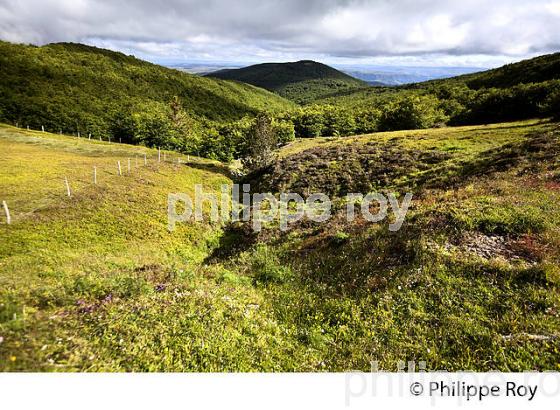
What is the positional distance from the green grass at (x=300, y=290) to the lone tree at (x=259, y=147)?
27.7 meters

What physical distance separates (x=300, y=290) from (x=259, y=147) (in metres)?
38.1

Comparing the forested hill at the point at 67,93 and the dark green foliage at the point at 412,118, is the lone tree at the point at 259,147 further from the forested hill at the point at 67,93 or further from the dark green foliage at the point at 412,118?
the forested hill at the point at 67,93

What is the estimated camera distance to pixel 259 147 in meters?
47.8

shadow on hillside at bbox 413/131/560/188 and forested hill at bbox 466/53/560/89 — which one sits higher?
forested hill at bbox 466/53/560/89

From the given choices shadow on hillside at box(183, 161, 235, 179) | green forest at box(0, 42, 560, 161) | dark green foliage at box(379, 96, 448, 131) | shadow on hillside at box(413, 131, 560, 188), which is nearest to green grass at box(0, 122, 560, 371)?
shadow on hillside at box(413, 131, 560, 188)

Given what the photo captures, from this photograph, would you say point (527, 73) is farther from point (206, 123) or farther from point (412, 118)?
point (206, 123)

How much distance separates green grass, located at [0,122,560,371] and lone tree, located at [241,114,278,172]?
91.0ft

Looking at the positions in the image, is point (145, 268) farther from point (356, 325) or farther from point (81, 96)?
point (81, 96)

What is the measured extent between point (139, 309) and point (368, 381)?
271 inches

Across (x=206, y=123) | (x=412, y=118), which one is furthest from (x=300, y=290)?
(x=206, y=123)

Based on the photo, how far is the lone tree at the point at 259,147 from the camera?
47.7 meters

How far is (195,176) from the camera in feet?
131

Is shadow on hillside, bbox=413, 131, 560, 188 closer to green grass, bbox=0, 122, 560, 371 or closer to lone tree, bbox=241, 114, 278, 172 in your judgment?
green grass, bbox=0, 122, 560, 371

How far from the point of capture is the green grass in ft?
24.5
